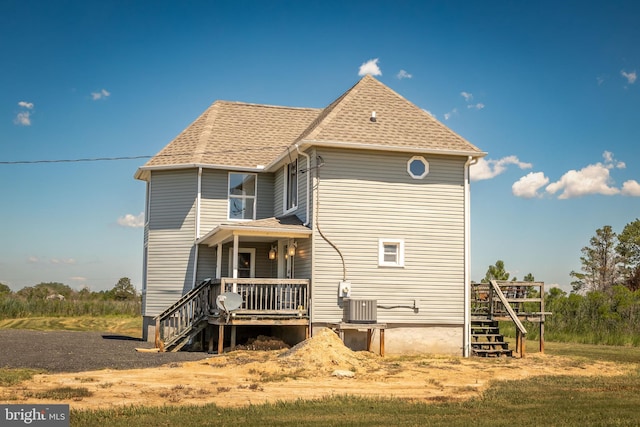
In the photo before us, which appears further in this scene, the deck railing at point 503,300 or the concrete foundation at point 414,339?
the deck railing at point 503,300

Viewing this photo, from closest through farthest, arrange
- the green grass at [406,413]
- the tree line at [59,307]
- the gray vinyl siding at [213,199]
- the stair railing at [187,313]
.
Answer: the green grass at [406,413] → the stair railing at [187,313] → the gray vinyl siding at [213,199] → the tree line at [59,307]

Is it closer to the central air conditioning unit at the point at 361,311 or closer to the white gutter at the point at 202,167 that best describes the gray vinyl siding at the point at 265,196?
the white gutter at the point at 202,167

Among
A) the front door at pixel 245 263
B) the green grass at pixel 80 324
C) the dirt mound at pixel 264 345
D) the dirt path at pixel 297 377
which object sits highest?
the front door at pixel 245 263

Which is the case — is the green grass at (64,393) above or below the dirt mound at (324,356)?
below

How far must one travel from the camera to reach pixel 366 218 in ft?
67.7

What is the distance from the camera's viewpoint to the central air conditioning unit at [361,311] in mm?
19547

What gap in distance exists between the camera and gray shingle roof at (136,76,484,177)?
21.0 meters

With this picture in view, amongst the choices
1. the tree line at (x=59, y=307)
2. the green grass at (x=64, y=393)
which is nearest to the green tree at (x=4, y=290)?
the tree line at (x=59, y=307)

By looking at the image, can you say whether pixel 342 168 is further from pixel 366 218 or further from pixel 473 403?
pixel 473 403

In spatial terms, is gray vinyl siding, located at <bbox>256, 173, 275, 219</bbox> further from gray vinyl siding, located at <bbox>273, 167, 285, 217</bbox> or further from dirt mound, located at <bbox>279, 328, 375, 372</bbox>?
dirt mound, located at <bbox>279, 328, 375, 372</bbox>

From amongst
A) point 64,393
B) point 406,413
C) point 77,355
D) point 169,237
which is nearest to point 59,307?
point 169,237

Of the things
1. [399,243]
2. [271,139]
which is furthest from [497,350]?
[271,139]

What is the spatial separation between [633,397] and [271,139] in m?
16.5

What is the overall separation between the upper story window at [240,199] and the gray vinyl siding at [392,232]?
5153 millimetres
